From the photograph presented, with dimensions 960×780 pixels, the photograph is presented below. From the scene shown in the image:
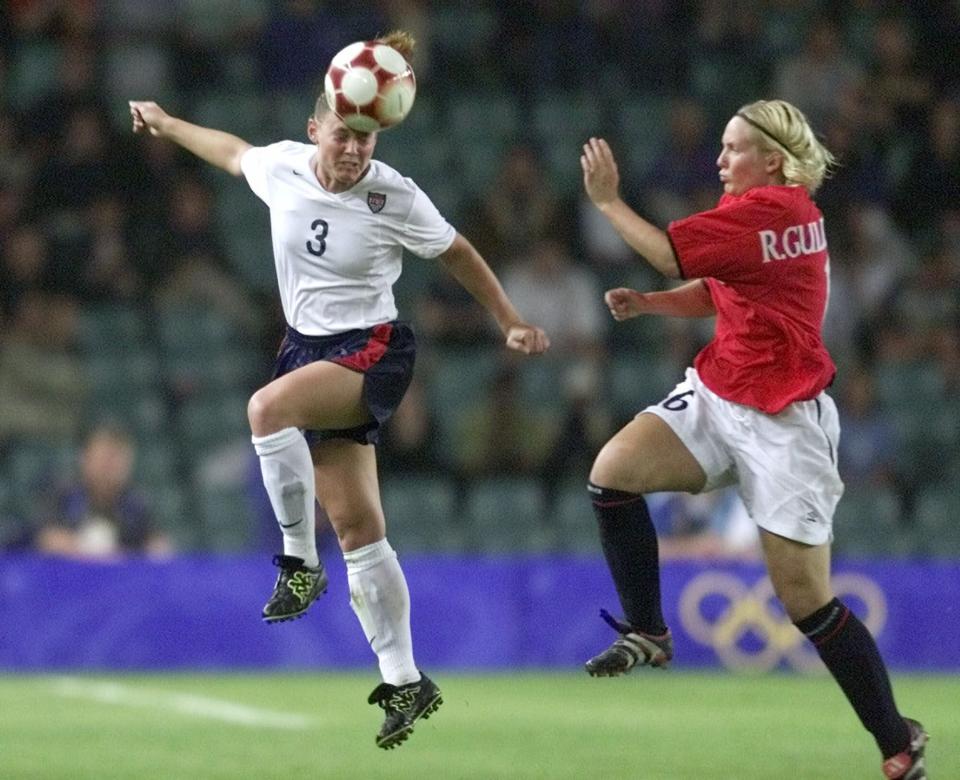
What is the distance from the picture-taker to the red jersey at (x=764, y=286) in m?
6.95

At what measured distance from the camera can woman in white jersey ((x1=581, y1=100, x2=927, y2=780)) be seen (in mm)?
6977

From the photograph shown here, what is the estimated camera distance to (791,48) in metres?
16.3

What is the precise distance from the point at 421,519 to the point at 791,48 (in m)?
5.32

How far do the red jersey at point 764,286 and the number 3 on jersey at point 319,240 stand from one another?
47.4 inches

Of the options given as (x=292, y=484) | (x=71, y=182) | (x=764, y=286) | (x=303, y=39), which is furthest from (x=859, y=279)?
(x=292, y=484)

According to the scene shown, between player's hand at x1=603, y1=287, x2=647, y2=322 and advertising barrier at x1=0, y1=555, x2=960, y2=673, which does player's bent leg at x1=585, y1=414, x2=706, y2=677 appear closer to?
player's hand at x1=603, y1=287, x2=647, y2=322

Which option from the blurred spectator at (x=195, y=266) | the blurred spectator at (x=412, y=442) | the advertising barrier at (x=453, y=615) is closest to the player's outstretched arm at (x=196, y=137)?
the advertising barrier at (x=453, y=615)

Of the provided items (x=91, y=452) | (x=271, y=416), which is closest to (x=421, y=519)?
(x=91, y=452)

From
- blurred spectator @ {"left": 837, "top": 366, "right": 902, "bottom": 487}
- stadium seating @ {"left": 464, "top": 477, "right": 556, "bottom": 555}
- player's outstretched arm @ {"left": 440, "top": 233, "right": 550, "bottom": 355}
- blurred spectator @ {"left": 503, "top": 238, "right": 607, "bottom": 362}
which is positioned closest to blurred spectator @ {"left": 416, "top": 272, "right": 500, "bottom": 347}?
blurred spectator @ {"left": 503, "top": 238, "right": 607, "bottom": 362}

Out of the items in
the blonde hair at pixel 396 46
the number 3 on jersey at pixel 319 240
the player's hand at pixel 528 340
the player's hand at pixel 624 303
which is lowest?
the player's hand at pixel 528 340

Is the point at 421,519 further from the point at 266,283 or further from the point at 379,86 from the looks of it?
the point at 379,86

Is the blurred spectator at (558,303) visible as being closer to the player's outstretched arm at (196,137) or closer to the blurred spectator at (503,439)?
the blurred spectator at (503,439)

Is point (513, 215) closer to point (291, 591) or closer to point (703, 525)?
point (703, 525)

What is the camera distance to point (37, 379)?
13.7 meters
